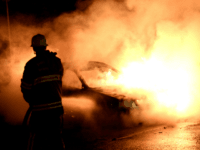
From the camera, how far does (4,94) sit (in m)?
6.57

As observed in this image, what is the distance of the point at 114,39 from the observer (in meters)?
11.2

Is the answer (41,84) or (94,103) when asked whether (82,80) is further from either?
(41,84)

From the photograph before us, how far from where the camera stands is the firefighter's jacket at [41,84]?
3.04 m

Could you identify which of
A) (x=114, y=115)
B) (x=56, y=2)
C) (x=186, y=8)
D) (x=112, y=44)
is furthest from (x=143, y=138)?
(x=56, y=2)

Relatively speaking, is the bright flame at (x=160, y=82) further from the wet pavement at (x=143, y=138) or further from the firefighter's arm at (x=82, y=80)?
the wet pavement at (x=143, y=138)

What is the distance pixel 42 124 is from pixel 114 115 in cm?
378

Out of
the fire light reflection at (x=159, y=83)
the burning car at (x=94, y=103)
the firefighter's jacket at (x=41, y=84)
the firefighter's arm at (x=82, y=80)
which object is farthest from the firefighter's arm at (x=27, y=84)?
the fire light reflection at (x=159, y=83)

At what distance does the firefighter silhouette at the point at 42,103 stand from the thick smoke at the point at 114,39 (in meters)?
3.38

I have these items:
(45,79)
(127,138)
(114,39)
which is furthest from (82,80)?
(114,39)

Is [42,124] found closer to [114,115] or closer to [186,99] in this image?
[114,115]

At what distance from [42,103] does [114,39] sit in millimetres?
8443

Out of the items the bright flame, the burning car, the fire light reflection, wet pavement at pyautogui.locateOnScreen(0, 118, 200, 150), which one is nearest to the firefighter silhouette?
wet pavement at pyautogui.locateOnScreen(0, 118, 200, 150)

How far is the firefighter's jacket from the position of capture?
3.04 meters

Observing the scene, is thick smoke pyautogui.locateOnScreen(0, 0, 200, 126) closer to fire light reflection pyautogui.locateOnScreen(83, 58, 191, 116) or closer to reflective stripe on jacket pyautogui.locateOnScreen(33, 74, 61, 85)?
fire light reflection pyautogui.locateOnScreen(83, 58, 191, 116)
